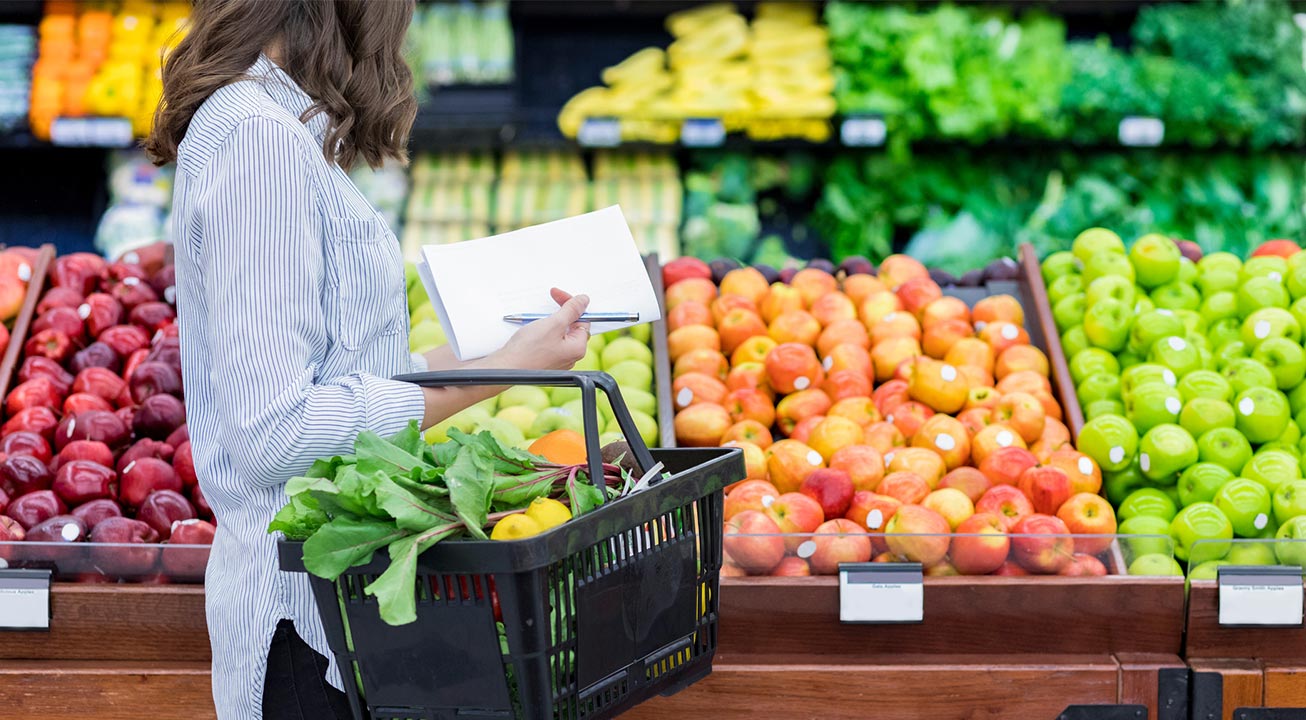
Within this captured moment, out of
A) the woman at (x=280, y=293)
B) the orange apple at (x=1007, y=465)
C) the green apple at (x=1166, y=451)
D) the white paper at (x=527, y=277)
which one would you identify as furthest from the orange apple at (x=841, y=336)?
the woman at (x=280, y=293)

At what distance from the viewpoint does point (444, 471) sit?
115cm

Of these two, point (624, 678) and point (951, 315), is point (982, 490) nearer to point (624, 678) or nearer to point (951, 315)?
point (951, 315)

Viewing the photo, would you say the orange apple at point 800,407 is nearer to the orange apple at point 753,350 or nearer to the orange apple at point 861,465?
the orange apple at point 753,350

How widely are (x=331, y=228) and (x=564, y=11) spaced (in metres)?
3.64

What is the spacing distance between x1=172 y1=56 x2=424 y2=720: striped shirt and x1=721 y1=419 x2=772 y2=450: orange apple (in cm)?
118

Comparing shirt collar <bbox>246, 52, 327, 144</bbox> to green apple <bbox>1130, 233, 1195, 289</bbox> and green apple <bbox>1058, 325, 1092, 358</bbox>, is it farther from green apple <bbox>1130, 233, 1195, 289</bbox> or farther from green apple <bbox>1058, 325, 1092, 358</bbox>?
green apple <bbox>1130, 233, 1195, 289</bbox>

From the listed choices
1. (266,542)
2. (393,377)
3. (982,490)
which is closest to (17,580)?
(266,542)

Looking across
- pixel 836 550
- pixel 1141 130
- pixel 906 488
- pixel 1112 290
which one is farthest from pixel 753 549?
pixel 1141 130

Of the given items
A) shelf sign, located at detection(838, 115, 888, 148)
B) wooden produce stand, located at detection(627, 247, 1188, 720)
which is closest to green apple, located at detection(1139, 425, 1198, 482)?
wooden produce stand, located at detection(627, 247, 1188, 720)

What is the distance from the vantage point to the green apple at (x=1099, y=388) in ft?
8.62

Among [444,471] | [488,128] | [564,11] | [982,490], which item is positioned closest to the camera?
[444,471]

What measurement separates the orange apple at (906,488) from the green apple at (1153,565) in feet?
1.22

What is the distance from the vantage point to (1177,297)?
9.34ft

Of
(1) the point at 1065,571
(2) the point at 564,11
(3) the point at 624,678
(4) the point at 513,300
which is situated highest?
(2) the point at 564,11
